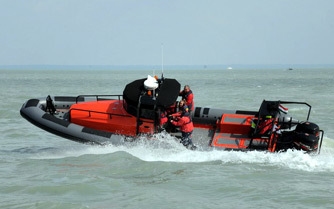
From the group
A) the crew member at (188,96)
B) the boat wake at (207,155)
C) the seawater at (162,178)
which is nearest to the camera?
the seawater at (162,178)

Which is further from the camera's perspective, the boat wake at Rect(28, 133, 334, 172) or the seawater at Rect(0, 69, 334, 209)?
the boat wake at Rect(28, 133, 334, 172)

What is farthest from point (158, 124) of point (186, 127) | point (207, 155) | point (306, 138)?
point (306, 138)

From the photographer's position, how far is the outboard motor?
7590 millimetres

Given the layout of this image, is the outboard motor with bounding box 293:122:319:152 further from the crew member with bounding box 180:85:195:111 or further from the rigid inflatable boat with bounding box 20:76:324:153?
the crew member with bounding box 180:85:195:111

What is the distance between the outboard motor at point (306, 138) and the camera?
7.59 metres

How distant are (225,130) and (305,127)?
160 cm

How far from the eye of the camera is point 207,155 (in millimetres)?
8008

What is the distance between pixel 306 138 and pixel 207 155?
1681 millimetres

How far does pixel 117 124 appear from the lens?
8586 mm

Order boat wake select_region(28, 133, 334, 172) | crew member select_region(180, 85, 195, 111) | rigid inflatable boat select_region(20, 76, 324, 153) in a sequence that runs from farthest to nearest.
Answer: crew member select_region(180, 85, 195, 111) → rigid inflatable boat select_region(20, 76, 324, 153) → boat wake select_region(28, 133, 334, 172)

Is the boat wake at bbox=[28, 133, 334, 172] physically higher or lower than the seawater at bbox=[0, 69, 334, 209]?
higher

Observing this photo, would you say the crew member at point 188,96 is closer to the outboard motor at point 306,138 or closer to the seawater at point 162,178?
the seawater at point 162,178

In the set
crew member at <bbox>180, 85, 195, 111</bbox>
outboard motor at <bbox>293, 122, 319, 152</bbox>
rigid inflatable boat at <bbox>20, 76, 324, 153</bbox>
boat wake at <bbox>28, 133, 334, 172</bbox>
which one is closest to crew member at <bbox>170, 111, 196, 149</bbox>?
boat wake at <bbox>28, 133, 334, 172</bbox>

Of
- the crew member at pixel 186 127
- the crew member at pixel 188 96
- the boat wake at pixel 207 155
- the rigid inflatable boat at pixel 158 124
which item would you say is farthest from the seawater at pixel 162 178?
the crew member at pixel 188 96
